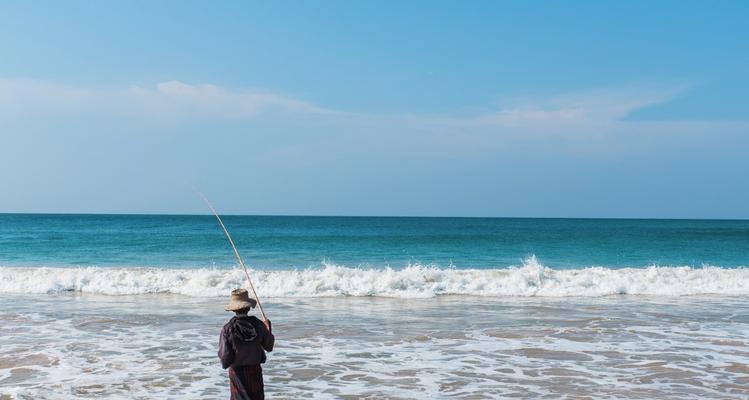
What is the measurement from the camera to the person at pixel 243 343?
18.0 ft

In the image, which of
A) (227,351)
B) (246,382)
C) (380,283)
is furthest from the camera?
(380,283)

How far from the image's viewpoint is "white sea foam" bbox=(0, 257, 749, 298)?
18.0 m

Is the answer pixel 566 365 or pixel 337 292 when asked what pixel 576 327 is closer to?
pixel 566 365

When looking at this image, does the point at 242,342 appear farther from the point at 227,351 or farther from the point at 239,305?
the point at 239,305

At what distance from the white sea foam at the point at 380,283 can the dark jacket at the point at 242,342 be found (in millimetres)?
12062

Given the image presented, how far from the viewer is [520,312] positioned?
47.3ft

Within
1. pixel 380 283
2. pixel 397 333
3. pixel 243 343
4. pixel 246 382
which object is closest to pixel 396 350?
pixel 397 333

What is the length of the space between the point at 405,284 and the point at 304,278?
301 centimetres

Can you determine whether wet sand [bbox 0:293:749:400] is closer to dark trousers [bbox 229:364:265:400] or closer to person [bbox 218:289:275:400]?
dark trousers [bbox 229:364:265:400]

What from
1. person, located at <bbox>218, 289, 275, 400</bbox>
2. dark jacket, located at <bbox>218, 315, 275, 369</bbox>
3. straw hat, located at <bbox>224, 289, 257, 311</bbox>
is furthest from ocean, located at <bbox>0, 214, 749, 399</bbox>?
straw hat, located at <bbox>224, 289, 257, 311</bbox>

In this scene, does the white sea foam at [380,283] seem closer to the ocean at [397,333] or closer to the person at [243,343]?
the ocean at [397,333]

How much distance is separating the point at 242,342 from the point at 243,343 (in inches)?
0.5

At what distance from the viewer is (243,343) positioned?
5492mm

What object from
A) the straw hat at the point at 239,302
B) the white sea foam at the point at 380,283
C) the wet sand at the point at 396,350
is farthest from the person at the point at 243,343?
the white sea foam at the point at 380,283
